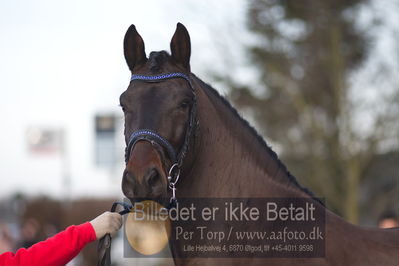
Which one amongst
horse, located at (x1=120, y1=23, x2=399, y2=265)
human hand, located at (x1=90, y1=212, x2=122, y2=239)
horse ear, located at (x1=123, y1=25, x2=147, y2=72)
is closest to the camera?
horse, located at (x1=120, y1=23, x2=399, y2=265)

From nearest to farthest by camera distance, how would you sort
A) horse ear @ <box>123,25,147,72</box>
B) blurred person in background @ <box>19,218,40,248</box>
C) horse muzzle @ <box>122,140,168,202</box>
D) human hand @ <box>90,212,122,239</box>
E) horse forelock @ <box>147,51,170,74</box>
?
1. horse muzzle @ <box>122,140,168,202</box>
2. human hand @ <box>90,212,122,239</box>
3. horse forelock @ <box>147,51,170,74</box>
4. horse ear @ <box>123,25,147,72</box>
5. blurred person in background @ <box>19,218,40,248</box>

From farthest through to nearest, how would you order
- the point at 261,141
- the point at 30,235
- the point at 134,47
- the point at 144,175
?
1. the point at 30,235
2. the point at 261,141
3. the point at 134,47
4. the point at 144,175

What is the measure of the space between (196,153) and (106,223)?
2.22 feet

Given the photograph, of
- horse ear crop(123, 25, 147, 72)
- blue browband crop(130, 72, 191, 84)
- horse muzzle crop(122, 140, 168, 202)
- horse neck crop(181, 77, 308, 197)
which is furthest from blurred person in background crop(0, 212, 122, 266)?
horse ear crop(123, 25, 147, 72)

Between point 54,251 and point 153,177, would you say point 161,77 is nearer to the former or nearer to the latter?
point 153,177

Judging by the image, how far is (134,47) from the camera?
3.29 meters

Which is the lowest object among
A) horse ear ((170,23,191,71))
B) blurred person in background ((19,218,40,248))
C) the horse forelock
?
blurred person in background ((19,218,40,248))

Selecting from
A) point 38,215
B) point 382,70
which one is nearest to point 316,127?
point 382,70

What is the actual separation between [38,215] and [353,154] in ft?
45.5

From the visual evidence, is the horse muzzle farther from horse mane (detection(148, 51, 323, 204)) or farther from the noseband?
horse mane (detection(148, 51, 323, 204))

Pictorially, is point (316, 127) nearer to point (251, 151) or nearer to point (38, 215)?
point (251, 151)

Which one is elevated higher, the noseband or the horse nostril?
the noseband

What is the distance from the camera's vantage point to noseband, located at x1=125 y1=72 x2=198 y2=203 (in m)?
2.92

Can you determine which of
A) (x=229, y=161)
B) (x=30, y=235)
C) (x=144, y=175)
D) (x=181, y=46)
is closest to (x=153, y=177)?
(x=144, y=175)
